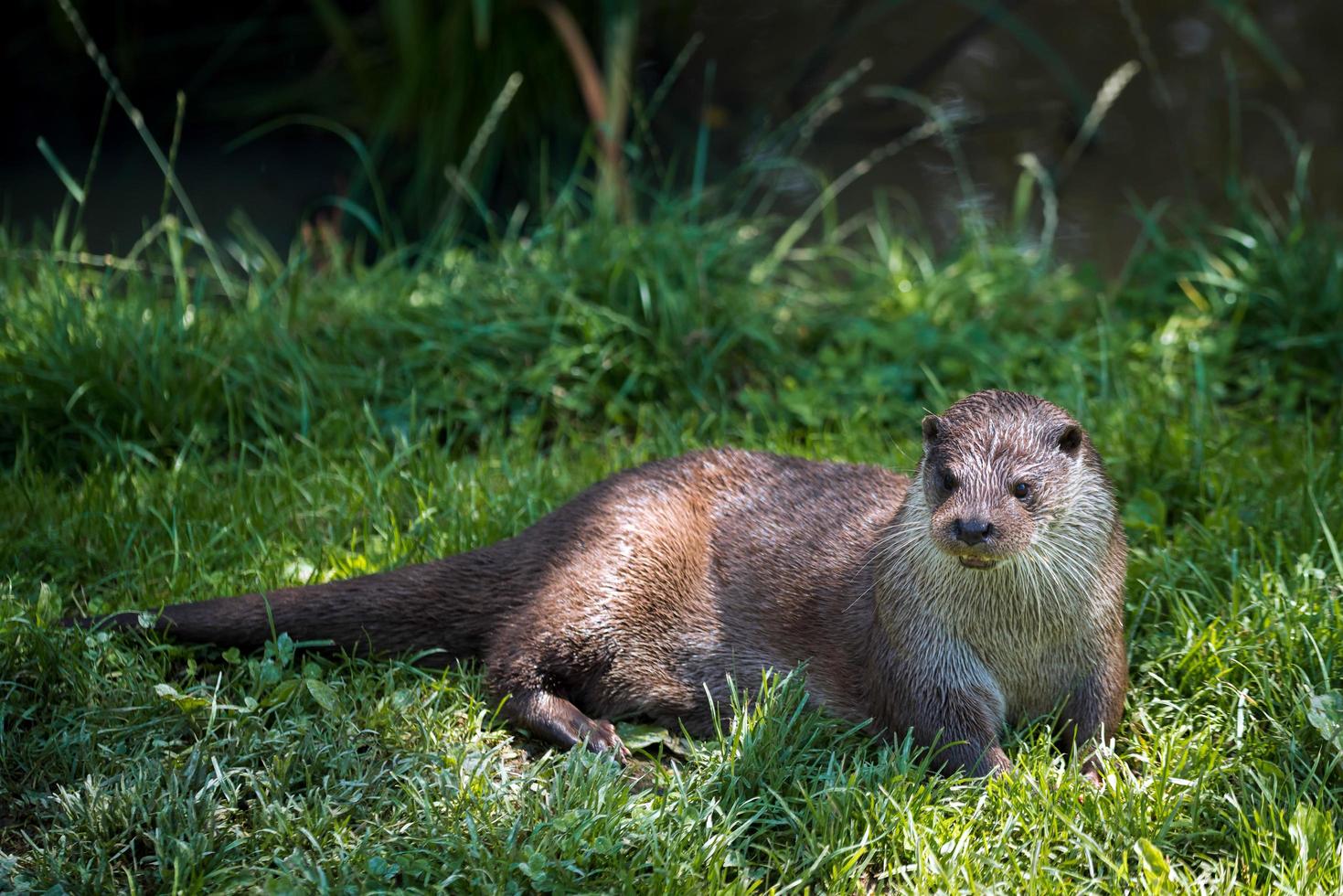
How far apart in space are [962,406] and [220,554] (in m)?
1.60

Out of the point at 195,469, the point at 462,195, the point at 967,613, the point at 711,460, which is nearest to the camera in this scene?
the point at 967,613

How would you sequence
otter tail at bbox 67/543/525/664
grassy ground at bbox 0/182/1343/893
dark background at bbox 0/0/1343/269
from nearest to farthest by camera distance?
1. grassy ground at bbox 0/182/1343/893
2. otter tail at bbox 67/543/525/664
3. dark background at bbox 0/0/1343/269

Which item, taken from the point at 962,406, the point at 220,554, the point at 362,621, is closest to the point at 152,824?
the point at 362,621

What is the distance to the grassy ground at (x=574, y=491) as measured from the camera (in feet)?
6.64

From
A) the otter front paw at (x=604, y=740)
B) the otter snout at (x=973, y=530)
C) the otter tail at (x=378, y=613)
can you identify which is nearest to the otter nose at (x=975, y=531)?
the otter snout at (x=973, y=530)

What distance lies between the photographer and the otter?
2.21m

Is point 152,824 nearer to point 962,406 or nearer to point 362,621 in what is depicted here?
point 362,621

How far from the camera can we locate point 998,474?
7.05ft

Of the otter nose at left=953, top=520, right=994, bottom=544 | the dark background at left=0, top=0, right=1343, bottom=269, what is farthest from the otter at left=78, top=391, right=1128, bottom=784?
the dark background at left=0, top=0, right=1343, bottom=269

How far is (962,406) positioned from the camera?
89.6 inches

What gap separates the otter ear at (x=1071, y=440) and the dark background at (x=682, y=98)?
310 centimetres

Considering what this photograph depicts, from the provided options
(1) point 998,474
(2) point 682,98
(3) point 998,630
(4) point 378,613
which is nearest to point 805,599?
(3) point 998,630

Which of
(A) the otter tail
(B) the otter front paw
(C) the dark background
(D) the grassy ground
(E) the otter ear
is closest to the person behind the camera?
(D) the grassy ground

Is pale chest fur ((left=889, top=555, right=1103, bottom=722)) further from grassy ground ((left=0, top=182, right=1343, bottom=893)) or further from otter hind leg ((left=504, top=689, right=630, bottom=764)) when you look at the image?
otter hind leg ((left=504, top=689, right=630, bottom=764))
